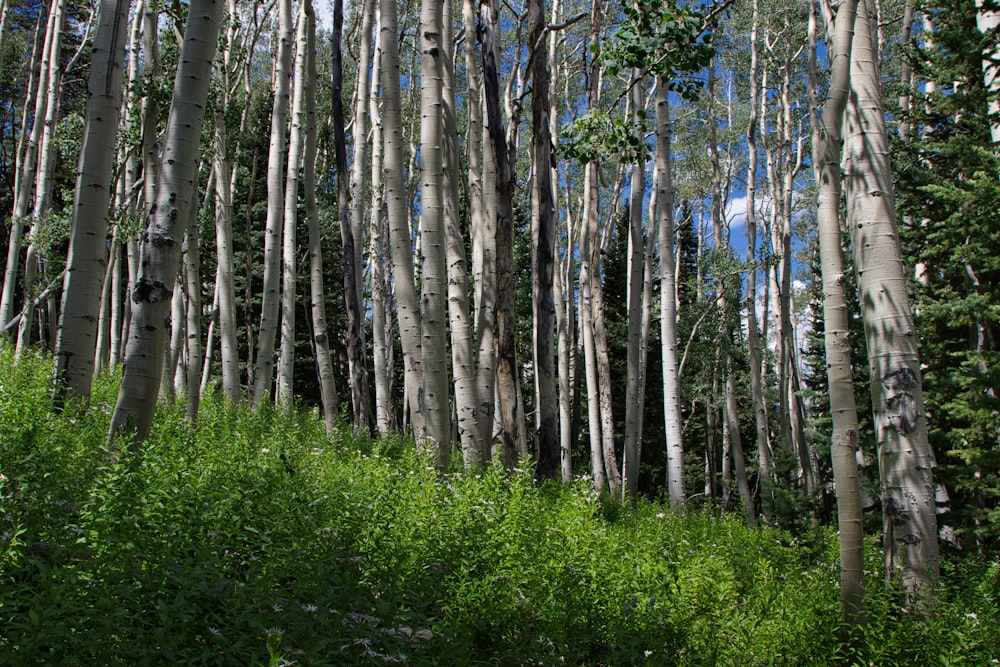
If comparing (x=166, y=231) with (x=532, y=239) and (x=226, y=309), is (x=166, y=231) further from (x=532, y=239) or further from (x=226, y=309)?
(x=532, y=239)

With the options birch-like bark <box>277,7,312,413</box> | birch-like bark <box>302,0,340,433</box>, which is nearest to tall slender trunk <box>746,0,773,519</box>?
birch-like bark <box>302,0,340,433</box>

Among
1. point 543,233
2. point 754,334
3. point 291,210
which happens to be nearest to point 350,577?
point 543,233

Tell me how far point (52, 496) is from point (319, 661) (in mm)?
1619

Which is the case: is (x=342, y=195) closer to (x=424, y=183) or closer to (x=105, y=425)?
(x=424, y=183)

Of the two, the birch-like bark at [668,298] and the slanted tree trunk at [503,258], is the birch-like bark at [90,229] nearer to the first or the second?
the slanted tree trunk at [503,258]

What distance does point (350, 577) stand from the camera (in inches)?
132

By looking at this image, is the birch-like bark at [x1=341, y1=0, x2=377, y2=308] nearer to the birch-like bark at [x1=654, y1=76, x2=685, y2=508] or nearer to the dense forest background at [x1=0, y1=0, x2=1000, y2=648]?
the dense forest background at [x1=0, y1=0, x2=1000, y2=648]

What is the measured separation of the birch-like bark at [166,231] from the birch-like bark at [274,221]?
4.93 metres

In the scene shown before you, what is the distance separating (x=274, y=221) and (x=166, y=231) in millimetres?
5875

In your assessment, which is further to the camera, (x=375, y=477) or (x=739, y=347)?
(x=739, y=347)

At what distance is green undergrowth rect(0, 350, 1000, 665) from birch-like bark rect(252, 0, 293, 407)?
3.78 m

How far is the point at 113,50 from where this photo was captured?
6.71 m

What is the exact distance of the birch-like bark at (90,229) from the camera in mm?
6078

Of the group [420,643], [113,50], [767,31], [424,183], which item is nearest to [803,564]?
[420,643]
